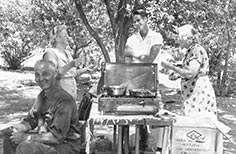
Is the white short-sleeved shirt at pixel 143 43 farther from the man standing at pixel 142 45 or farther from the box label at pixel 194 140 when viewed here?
the box label at pixel 194 140

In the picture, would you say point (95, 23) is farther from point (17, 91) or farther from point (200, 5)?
point (200, 5)

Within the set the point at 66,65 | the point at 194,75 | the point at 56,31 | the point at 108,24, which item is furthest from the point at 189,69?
the point at 108,24

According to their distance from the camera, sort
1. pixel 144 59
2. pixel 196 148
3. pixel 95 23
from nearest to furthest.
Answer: pixel 196 148, pixel 144 59, pixel 95 23

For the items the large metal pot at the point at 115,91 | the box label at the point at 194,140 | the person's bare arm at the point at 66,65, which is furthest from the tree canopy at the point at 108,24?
the box label at the point at 194,140

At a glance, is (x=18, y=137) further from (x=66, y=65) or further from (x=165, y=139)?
(x=165, y=139)

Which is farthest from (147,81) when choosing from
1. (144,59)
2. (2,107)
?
(2,107)

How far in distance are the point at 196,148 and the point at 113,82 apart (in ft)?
3.27

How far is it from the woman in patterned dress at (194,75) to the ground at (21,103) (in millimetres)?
1245

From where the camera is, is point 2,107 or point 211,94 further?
point 2,107

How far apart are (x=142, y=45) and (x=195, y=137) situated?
4.08 ft

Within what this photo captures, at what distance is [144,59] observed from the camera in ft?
13.4

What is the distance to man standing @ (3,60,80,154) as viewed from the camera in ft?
9.36

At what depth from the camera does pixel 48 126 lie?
293 cm

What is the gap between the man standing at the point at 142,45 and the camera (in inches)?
162
